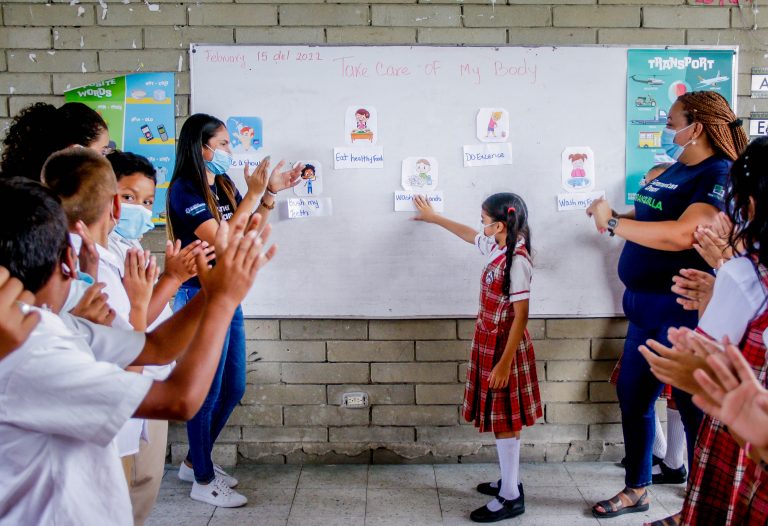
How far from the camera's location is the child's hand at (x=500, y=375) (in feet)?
8.55

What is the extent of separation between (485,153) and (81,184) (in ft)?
6.05

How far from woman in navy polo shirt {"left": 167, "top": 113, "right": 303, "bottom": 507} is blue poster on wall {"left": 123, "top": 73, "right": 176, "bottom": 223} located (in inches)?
12.9

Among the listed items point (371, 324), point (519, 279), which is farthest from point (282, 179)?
point (519, 279)

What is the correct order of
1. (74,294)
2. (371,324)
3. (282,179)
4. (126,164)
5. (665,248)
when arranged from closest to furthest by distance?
1. (74,294)
2. (126,164)
3. (665,248)
4. (282,179)
5. (371,324)

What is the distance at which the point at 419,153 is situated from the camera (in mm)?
3018

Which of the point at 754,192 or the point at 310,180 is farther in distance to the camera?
the point at 310,180

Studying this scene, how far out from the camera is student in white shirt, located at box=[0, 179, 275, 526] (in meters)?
1.06

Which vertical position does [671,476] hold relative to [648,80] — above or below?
below

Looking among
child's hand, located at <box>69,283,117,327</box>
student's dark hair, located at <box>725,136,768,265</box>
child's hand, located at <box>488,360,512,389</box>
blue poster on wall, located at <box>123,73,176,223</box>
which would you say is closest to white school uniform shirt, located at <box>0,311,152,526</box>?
child's hand, located at <box>69,283,117,327</box>

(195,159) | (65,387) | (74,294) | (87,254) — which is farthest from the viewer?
(195,159)

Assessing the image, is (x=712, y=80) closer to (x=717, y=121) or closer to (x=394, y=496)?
(x=717, y=121)

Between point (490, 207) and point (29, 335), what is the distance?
1.97 m

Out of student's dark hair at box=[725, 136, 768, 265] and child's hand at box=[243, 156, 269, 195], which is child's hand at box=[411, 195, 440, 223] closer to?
child's hand at box=[243, 156, 269, 195]

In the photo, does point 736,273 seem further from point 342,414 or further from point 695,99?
point 342,414
